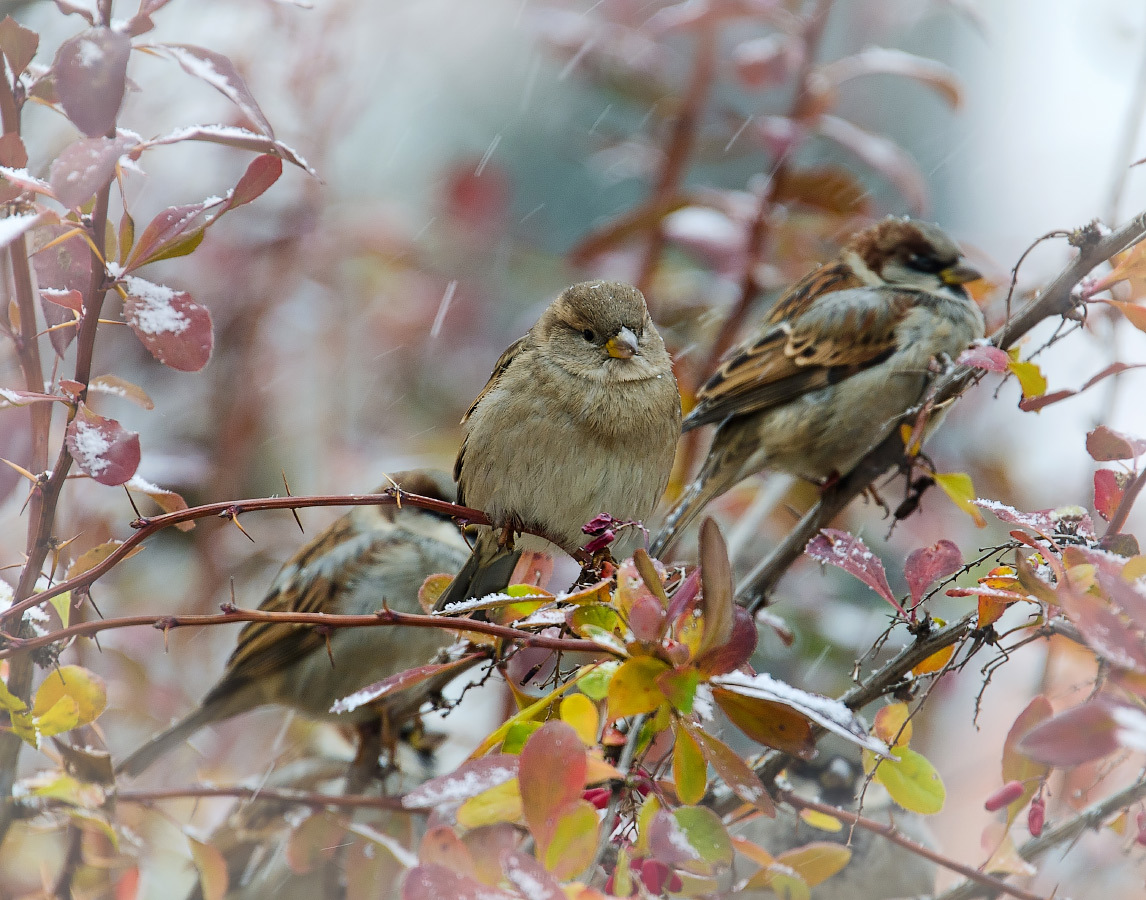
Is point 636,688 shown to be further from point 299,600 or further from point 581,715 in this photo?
point 299,600

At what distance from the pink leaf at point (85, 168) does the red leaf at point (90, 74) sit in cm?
2

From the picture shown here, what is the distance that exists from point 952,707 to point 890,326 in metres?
0.88

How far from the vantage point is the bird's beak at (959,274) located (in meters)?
2.40

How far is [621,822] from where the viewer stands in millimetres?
840

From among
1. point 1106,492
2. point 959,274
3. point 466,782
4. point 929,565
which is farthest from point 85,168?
point 959,274

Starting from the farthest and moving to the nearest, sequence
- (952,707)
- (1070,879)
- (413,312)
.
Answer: (413,312) → (952,707) → (1070,879)

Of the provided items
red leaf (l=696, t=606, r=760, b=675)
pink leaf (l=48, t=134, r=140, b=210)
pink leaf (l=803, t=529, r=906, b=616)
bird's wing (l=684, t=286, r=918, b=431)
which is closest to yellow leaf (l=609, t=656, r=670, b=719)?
red leaf (l=696, t=606, r=760, b=675)

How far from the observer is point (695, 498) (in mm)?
2141

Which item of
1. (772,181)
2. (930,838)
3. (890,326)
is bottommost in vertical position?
(930,838)

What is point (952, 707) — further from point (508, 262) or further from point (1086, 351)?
point (508, 262)

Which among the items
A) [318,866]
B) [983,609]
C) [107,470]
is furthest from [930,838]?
[107,470]

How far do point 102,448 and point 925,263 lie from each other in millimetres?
2134

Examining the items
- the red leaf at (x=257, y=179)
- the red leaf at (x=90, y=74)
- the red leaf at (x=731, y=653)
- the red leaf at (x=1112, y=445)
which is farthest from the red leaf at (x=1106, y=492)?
the red leaf at (x=90, y=74)

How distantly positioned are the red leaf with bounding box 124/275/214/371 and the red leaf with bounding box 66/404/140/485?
0.07 metres
